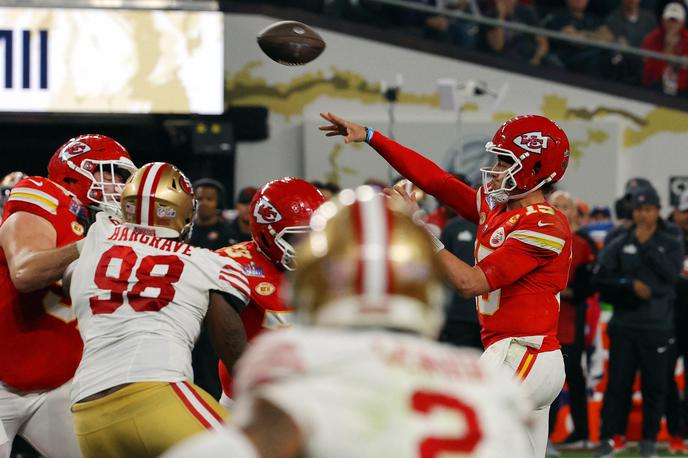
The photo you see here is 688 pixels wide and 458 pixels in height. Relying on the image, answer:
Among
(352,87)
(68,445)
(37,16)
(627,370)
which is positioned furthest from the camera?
(352,87)

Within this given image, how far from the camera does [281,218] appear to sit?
14.4ft

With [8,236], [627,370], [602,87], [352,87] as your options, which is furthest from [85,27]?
[8,236]

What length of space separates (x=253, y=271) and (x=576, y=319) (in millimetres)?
4284

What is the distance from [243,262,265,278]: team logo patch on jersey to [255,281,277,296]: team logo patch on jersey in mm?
42

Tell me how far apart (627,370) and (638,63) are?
19.3ft

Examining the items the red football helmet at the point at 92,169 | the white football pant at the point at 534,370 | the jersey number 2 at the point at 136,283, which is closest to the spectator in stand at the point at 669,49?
the white football pant at the point at 534,370

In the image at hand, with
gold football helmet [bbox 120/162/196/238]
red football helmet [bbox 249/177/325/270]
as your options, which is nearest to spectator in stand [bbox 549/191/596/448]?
red football helmet [bbox 249/177/325/270]

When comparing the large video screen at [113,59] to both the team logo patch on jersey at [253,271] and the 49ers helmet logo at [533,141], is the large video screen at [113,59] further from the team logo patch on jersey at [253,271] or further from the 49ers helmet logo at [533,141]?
the team logo patch on jersey at [253,271]

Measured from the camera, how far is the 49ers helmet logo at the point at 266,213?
4.38 metres

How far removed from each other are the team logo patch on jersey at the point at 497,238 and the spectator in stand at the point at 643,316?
3.48m

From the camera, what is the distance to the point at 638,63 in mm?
12992

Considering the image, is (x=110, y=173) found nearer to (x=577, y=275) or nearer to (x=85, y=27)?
(x=577, y=275)

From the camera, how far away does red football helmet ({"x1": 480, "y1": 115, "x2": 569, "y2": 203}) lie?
478 cm

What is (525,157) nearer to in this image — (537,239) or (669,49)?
(537,239)
